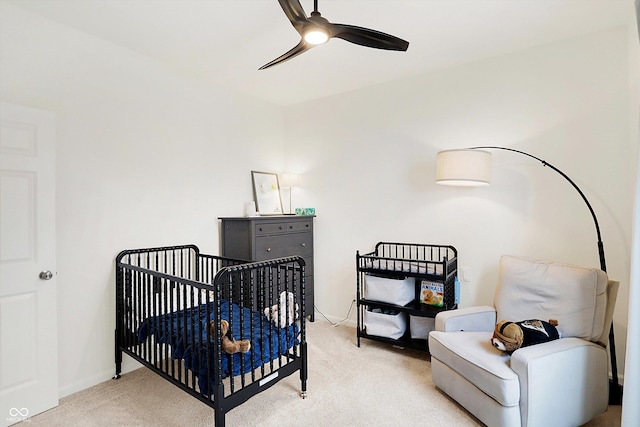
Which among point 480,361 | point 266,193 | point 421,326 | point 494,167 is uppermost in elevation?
point 494,167

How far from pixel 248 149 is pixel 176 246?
133 centimetres

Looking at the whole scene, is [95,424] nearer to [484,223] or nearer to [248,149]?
[248,149]

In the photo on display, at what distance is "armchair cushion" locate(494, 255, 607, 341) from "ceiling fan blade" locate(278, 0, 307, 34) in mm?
2131

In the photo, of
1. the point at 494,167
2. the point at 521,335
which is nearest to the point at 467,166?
the point at 494,167

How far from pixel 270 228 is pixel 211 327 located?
158cm

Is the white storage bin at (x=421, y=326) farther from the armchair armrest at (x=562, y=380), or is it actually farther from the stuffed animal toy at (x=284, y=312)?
the stuffed animal toy at (x=284, y=312)

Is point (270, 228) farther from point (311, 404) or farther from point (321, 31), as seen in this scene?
point (321, 31)

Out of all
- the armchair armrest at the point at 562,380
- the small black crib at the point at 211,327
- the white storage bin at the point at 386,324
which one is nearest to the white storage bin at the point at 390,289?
the white storage bin at the point at 386,324

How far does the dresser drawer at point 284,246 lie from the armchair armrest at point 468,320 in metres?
1.66

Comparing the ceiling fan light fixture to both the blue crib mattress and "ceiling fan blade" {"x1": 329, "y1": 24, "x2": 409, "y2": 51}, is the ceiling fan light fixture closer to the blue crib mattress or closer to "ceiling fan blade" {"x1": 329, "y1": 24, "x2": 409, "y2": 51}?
"ceiling fan blade" {"x1": 329, "y1": 24, "x2": 409, "y2": 51}

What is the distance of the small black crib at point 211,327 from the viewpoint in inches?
69.9

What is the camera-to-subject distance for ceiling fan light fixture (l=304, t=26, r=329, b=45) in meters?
1.71

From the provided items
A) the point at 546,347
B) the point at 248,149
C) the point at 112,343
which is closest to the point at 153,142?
the point at 248,149

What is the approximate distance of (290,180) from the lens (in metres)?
3.88
